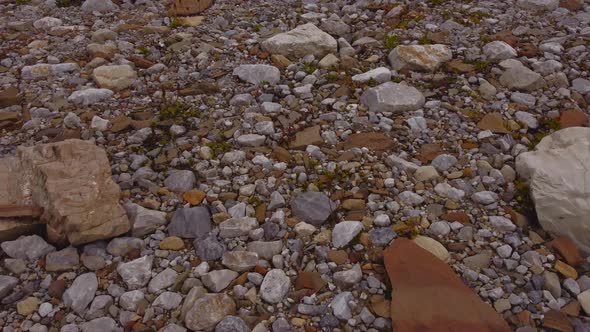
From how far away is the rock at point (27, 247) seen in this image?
389 centimetres

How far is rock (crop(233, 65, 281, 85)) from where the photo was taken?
6199mm

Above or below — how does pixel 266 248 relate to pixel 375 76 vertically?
below

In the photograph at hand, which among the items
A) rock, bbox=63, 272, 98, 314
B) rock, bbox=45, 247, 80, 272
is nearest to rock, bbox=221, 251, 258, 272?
rock, bbox=63, 272, 98, 314

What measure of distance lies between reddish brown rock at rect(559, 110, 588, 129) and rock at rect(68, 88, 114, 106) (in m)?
5.33

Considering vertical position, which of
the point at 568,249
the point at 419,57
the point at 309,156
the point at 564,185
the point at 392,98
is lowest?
the point at 309,156

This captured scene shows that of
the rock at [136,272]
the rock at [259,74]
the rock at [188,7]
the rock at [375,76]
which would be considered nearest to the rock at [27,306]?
the rock at [136,272]

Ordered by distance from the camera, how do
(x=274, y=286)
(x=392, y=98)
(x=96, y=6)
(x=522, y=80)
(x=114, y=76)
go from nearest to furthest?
(x=274, y=286) < (x=392, y=98) < (x=522, y=80) < (x=114, y=76) < (x=96, y=6)

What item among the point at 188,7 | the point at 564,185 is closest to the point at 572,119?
the point at 564,185

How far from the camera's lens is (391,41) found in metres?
6.87

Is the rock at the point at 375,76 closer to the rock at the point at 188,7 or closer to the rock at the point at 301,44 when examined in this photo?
the rock at the point at 301,44

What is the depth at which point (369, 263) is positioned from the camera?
3965 millimetres

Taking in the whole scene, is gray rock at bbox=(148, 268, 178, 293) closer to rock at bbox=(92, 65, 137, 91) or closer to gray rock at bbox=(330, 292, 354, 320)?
gray rock at bbox=(330, 292, 354, 320)

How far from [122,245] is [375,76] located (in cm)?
376

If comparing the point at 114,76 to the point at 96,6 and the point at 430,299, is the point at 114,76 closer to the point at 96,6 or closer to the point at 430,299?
the point at 96,6
